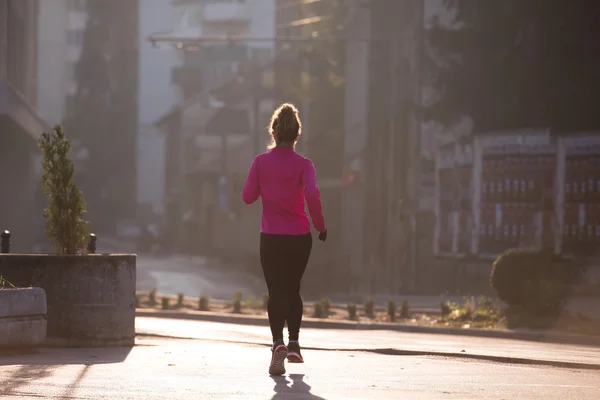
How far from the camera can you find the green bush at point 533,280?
698 inches

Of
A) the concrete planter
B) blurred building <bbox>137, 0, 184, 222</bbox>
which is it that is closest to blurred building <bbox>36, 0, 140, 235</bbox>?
blurred building <bbox>137, 0, 184, 222</bbox>

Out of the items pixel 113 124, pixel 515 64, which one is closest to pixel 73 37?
pixel 113 124

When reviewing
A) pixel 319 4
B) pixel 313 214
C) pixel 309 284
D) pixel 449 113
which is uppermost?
pixel 319 4

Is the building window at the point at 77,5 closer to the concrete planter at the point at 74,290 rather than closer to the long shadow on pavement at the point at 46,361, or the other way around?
the concrete planter at the point at 74,290

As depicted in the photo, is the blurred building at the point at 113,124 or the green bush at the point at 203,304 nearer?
the green bush at the point at 203,304

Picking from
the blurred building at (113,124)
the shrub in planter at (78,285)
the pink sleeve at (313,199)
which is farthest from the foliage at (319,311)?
the blurred building at (113,124)

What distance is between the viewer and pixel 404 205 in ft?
106

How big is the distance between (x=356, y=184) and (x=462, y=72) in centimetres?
1010

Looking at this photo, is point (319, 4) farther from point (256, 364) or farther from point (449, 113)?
point (256, 364)

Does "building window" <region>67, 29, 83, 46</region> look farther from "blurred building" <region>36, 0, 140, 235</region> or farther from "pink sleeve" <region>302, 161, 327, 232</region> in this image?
"pink sleeve" <region>302, 161, 327, 232</region>

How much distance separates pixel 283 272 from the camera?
9680 mm

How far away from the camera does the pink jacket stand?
31.7 feet

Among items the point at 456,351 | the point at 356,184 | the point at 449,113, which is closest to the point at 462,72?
the point at 449,113

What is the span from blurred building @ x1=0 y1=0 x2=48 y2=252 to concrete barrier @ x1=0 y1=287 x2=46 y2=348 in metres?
21.1
